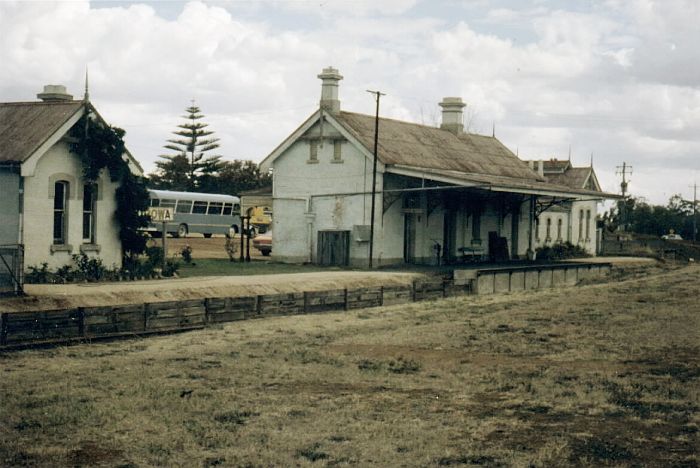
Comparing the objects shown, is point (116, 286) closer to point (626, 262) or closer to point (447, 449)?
point (447, 449)

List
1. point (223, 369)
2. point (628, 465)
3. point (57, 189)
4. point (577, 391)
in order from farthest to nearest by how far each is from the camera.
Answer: point (57, 189) → point (223, 369) → point (577, 391) → point (628, 465)

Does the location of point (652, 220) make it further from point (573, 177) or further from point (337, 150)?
point (337, 150)

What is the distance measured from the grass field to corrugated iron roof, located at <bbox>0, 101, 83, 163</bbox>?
703cm

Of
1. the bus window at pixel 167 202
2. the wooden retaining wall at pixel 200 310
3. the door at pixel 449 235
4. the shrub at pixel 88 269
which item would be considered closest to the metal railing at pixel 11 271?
the wooden retaining wall at pixel 200 310

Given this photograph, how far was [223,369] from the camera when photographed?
15438mm

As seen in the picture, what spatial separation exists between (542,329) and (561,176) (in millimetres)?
43499

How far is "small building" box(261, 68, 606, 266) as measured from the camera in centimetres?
3481

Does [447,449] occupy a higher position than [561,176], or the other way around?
[561,176]

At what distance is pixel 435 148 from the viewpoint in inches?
1592

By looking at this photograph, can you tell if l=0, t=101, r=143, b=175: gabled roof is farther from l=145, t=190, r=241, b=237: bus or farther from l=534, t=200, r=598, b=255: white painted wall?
l=534, t=200, r=598, b=255: white painted wall

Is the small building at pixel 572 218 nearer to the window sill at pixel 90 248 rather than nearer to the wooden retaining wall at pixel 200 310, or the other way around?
the wooden retaining wall at pixel 200 310

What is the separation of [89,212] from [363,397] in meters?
14.6

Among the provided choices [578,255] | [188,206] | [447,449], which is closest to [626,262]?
[578,255]

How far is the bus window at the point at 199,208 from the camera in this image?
55.2 meters
